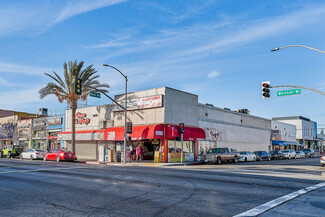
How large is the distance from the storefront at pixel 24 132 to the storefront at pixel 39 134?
125 cm

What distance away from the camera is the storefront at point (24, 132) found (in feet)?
165

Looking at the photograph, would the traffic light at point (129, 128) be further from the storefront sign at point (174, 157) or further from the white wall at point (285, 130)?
the white wall at point (285, 130)

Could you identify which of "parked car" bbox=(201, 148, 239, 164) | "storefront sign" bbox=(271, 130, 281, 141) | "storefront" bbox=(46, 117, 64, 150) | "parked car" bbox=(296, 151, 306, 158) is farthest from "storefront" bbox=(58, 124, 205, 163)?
"storefront sign" bbox=(271, 130, 281, 141)

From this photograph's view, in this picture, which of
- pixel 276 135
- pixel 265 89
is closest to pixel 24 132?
pixel 265 89

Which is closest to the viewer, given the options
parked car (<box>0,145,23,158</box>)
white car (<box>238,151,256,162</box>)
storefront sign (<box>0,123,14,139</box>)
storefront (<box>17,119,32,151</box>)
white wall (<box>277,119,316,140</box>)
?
white car (<box>238,151,256,162</box>)

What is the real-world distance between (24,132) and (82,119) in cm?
1623

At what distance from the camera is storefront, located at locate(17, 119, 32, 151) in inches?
1983

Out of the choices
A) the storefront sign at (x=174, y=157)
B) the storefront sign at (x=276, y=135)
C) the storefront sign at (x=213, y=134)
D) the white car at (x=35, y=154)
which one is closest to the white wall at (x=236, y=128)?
the storefront sign at (x=213, y=134)

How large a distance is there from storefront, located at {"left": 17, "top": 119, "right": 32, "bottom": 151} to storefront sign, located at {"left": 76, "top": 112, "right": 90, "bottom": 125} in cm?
1253

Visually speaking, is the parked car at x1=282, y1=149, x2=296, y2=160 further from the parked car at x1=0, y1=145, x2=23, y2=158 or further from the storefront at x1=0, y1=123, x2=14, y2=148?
the storefront at x1=0, y1=123, x2=14, y2=148

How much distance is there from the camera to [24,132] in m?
51.8

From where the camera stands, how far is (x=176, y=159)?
106 feet

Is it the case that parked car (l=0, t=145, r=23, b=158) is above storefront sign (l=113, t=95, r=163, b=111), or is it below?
below

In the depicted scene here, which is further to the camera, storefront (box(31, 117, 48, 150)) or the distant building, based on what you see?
the distant building
